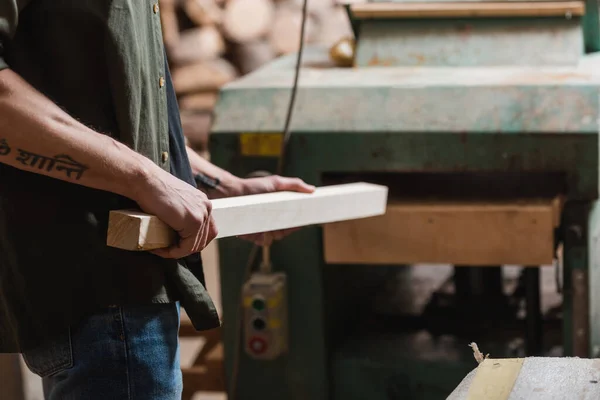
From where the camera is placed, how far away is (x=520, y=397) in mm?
1110

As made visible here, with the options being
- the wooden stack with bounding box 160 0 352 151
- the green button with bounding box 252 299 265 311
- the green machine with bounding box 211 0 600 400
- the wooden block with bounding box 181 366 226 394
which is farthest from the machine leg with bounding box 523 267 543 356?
the wooden stack with bounding box 160 0 352 151

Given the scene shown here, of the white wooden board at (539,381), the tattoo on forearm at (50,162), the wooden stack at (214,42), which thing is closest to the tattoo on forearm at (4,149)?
the tattoo on forearm at (50,162)

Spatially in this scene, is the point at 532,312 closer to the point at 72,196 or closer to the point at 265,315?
the point at 265,315

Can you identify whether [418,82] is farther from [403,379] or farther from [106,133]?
[106,133]

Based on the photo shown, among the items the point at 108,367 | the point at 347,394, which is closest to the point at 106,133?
the point at 108,367

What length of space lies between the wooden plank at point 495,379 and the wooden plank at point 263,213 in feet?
1.49

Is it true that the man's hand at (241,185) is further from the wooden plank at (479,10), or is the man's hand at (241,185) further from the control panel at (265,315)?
the wooden plank at (479,10)

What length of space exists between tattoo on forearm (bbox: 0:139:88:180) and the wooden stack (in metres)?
4.05

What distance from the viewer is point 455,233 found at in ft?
6.70

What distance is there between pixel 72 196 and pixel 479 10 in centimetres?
141

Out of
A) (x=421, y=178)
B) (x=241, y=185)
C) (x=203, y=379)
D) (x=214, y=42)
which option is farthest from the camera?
(x=214, y=42)

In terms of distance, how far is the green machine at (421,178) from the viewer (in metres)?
2.03

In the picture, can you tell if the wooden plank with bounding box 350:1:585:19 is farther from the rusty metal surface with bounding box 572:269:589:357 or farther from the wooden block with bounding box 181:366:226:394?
the wooden block with bounding box 181:366:226:394

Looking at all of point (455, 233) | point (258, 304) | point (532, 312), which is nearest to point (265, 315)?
point (258, 304)
